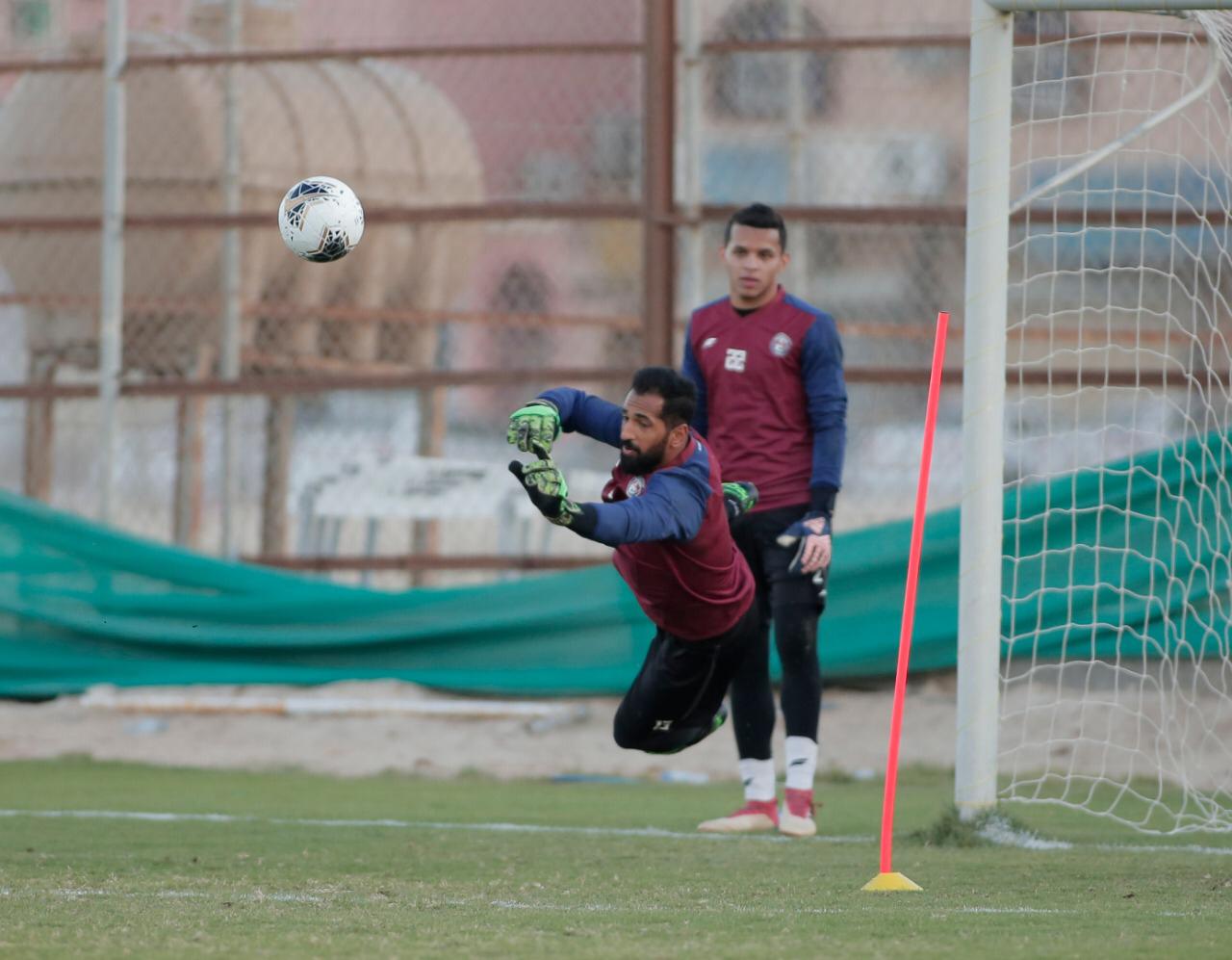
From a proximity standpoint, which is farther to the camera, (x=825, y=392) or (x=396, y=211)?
(x=396, y=211)

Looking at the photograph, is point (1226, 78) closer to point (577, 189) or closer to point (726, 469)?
point (726, 469)

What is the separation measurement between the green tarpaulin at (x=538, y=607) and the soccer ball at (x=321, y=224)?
4076mm

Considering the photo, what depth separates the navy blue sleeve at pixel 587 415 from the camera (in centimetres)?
649

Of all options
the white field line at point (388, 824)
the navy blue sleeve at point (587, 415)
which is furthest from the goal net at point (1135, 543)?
the navy blue sleeve at point (587, 415)

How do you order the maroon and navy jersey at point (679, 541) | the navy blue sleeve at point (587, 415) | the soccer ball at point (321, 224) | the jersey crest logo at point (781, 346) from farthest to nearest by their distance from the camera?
A: the jersey crest logo at point (781, 346), the soccer ball at point (321, 224), the navy blue sleeve at point (587, 415), the maroon and navy jersey at point (679, 541)

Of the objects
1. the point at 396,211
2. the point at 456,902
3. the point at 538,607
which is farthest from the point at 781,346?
the point at 396,211

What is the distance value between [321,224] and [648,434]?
158 cm

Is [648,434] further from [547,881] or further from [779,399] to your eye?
[779,399]

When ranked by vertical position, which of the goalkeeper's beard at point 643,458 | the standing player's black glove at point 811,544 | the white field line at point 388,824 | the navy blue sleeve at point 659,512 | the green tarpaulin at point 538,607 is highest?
the goalkeeper's beard at point 643,458

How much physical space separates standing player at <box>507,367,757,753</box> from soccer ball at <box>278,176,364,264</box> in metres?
1.09

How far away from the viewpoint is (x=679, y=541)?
6211 mm

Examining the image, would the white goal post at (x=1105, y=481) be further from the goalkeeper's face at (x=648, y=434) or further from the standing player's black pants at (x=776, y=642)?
the goalkeeper's face at (x=648, y=434)

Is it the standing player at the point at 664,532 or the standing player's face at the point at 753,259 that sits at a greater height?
the standing player's face at the point at 753,259

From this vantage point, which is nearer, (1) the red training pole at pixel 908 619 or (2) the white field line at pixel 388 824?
(1) the red training pole at pixel 908 619
